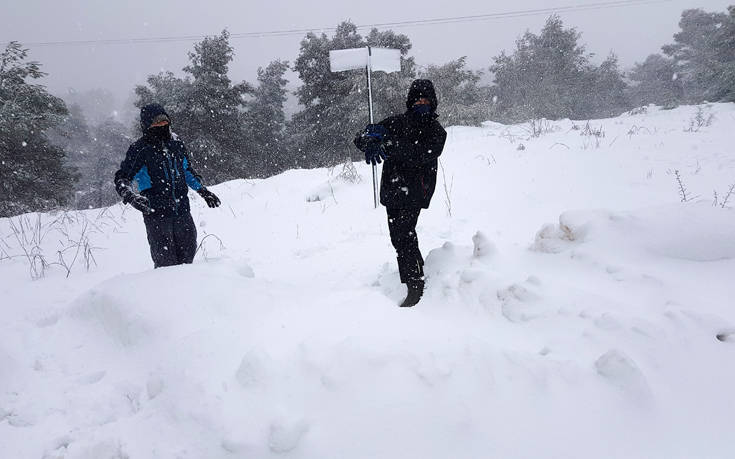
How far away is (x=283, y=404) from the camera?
1.76 metres

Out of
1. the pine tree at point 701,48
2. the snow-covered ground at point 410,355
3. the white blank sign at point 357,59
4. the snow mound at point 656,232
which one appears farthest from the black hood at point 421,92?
the pine tree at point 701,48

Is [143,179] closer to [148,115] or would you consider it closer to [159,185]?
[159,185]

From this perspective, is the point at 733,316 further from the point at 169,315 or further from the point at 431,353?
Answer: the point at 169,315

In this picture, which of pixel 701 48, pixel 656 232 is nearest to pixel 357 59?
pixel 656 232

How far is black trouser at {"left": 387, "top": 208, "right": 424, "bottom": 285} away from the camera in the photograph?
2902mm

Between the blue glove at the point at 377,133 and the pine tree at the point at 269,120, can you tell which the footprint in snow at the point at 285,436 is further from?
the pine tree at the point at 269,120

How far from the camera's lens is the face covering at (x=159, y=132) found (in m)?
3.26

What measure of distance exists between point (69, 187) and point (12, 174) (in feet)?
8.85

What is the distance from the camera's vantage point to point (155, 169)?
329 centimetres

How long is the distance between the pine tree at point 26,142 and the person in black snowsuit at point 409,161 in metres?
18.7

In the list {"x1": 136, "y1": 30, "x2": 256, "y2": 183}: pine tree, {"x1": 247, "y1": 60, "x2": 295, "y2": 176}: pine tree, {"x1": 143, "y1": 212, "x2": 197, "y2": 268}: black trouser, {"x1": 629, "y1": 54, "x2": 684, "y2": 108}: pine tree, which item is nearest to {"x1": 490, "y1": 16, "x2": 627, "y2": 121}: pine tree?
{"x1": 629, "y1": 54, "x2": 684, "y2": 108}: pine tree

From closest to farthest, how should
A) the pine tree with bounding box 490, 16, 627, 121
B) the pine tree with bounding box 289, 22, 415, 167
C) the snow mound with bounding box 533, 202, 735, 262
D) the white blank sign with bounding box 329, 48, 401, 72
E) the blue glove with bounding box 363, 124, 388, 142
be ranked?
the snow mound with bounding box 533, 202, 735, 262
the blue glove with bounding box 363, 124, 388, 142
the white blank sign with bounding box 329, 48, 401, 72
the pine tree with bounding box 289, 22, 415, 167
the pine tree with bounding box 490, 16, 627, 121

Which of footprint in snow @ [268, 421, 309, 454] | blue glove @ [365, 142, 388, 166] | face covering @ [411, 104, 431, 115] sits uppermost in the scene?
face covering @ [411, 104, 431, 115]

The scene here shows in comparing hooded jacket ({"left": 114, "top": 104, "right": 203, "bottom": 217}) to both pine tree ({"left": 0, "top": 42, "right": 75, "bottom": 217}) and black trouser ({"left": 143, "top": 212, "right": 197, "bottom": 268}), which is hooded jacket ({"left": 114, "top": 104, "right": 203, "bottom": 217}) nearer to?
black trouser ({"left": 143, "top": 212, "right": 197, "bottom": 268})
